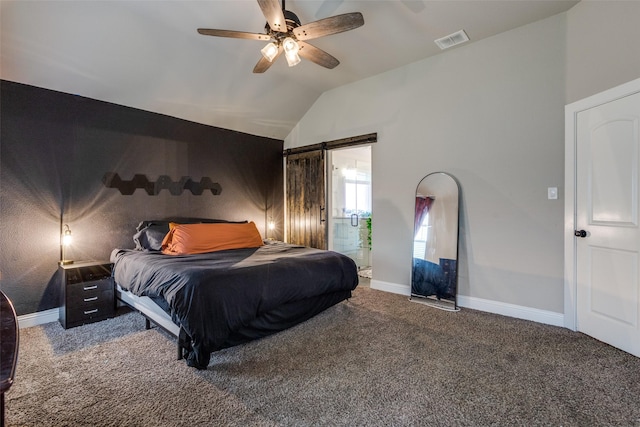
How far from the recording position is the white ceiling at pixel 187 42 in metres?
2.62

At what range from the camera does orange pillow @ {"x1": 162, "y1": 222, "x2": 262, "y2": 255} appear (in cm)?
328

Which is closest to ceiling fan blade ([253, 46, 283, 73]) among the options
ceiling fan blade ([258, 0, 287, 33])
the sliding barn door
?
ceiling fan blade ([258, 0, 287, 33])

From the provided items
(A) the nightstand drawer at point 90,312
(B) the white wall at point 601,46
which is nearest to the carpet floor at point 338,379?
(A) the nightstand drawer at point 90,312

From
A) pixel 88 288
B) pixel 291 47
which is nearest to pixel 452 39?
pixel 291 47

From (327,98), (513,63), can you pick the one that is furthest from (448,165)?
(327,98)

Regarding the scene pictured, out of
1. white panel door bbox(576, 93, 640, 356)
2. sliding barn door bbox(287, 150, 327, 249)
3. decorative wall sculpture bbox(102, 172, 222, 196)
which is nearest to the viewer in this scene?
white panel door bbox(576, 93, 640, 356)

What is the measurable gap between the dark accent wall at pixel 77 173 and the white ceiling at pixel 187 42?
0.76 ft

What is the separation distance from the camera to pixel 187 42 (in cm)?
315

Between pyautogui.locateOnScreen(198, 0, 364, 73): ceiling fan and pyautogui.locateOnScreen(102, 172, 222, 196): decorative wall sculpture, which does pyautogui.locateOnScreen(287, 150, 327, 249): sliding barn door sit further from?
pyautogui.locateOnScreen(198, 0, 364, 73): ceiling fan

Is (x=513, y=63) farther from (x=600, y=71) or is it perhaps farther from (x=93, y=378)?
(x=93, y=378)

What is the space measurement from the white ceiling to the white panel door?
120 cm

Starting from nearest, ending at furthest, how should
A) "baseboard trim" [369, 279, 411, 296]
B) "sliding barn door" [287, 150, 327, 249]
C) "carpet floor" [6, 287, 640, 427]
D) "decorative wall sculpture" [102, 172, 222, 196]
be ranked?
"carpet floor" [6, 287, 640, 427], "decorative wall sculpture" [102, 172, 222, 196], "baseboard trim" [369, 279, 411, 296], "sliding barn door" [287, 150, 327, 249]

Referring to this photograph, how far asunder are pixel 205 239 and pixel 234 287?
1.38 metres

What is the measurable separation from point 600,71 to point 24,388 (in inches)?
187
